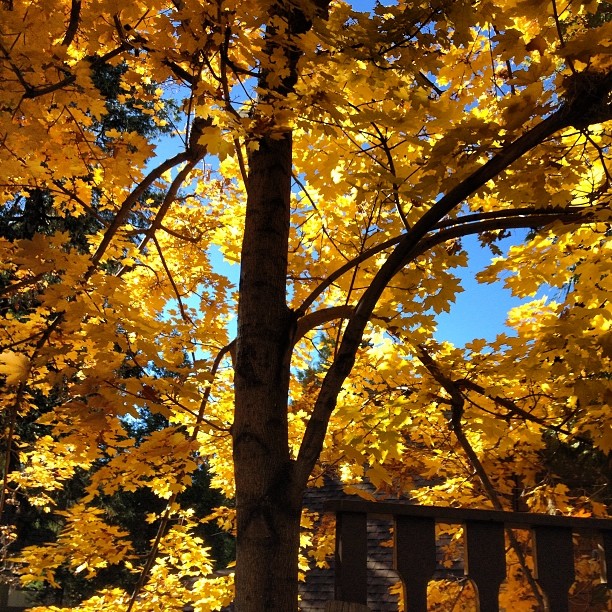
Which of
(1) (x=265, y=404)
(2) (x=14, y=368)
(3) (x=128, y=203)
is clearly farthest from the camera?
(3) (x=128, y=203)

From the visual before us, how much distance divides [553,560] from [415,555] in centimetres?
51

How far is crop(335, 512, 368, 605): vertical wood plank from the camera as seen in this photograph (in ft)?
6.16

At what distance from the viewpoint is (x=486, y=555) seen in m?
2.04

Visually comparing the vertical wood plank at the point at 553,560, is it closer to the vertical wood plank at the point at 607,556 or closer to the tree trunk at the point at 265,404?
the vertical wood plank at the point at 607,556

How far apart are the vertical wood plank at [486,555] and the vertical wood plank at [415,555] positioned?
138mm

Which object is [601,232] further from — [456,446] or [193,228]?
[193,228]

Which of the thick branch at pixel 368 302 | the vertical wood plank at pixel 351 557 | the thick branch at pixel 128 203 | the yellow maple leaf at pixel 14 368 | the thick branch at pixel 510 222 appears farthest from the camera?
the thick branch at pixel 128 203

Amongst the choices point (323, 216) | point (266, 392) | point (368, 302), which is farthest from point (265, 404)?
point (323, 216)

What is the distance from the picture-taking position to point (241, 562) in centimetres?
216

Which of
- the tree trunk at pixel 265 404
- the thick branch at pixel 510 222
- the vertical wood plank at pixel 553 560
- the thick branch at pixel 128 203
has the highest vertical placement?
the thick branch at pixel 128 203

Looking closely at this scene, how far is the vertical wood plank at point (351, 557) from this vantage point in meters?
1.88

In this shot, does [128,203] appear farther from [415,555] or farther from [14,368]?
[415,555]

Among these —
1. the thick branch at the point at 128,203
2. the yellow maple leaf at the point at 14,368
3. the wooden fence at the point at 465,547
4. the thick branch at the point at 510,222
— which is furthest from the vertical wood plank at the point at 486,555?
the thick branch at the point at 128,203

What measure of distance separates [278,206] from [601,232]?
1.59 meters
